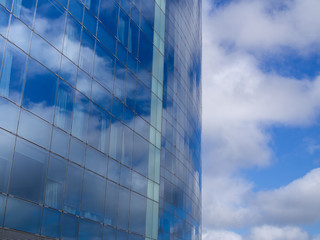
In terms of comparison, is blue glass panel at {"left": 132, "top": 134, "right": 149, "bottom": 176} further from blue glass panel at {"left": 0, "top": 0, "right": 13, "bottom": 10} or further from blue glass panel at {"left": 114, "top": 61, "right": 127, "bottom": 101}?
blue glass panel at {"left": 0, "top": 0, "right": 13, "bottom": 10}

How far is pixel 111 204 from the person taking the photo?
29531mm

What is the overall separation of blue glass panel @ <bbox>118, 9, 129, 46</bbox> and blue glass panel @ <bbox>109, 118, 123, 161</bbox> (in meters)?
6.87

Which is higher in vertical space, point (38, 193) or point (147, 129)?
point (147, 129)

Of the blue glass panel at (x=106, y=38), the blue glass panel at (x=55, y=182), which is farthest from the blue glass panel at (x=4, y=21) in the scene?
the blue glass panel at (x=106, y=38)

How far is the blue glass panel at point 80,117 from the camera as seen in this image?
26.5 meters

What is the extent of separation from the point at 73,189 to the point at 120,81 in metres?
10.5

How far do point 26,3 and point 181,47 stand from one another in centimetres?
2968

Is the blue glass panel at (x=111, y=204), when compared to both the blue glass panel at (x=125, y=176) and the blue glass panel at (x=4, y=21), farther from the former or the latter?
the blue glass panel at (x=4, y=21)

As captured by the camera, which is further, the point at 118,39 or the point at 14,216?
the point at 118,39

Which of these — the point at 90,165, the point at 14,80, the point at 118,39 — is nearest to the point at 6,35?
the point at 14,80

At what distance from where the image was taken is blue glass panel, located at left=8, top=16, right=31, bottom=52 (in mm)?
21938

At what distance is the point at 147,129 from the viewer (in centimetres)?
3678

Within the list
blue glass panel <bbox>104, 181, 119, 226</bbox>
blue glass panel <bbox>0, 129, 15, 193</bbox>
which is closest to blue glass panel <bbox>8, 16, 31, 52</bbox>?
blue glass panel <bbox>0, 129, 15, 193</bbox>

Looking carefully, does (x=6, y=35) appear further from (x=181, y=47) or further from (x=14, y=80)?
(x=181, y=47)
